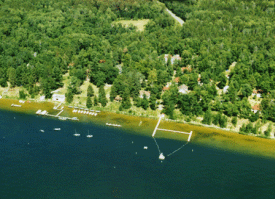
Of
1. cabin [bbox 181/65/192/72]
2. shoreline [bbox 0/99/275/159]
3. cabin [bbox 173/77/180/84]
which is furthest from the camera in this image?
cabin [bbox 181/65/192/72]

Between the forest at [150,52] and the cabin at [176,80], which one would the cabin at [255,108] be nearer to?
the forest at [150,52]

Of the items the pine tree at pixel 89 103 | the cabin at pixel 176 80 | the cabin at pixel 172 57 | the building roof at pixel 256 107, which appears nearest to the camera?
the building roof at pixel 256 107

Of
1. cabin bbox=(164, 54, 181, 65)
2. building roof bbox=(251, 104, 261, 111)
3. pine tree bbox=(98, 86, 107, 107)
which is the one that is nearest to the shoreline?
pine tree bbox=(98, 86, 107, 107)

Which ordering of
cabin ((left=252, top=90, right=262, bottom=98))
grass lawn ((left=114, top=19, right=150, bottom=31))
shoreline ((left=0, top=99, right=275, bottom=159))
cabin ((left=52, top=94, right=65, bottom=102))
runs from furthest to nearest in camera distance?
1. grass lawn ((left=114, top=19, right=150, bottom=31))
2. cabin ((left=52, top=94, right=65, bottom=102))
3. cabin ((left=252, top=90, right=262, bottom=98))
4. shoreline ((left=0, top=99, right=275, bottom=159))

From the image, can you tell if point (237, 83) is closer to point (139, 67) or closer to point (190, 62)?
point (190, 62)

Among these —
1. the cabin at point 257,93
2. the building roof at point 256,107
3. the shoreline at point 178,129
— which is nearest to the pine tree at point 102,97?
the shoreline at point 178,129

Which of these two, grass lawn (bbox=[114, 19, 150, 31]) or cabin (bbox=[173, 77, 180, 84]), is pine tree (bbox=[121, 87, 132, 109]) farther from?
grass lawn (bbox=[114, 19, 150, 31])

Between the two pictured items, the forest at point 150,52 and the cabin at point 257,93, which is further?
the cabin at point 257,93

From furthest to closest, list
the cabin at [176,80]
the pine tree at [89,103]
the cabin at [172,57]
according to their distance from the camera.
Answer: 1. the cabin at [172,57]
2. the cabin at [176,80]
3. the pine tree at [89,103]
